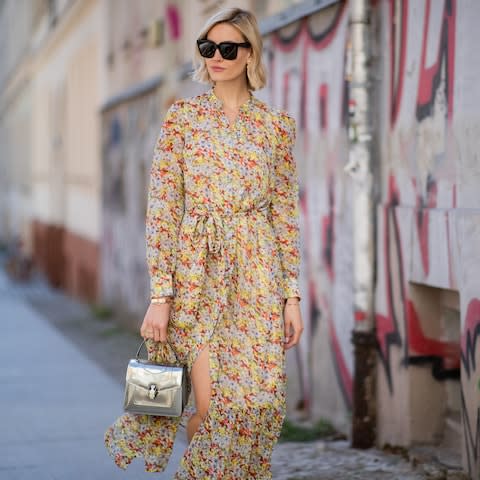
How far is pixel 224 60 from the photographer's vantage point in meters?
4.52

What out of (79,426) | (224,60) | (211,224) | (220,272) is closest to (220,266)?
(220,272)

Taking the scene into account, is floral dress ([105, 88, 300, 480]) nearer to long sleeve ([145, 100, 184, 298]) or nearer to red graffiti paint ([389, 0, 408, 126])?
long sleeve ([145, 100, 184, 298])

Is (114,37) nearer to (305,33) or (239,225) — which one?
(305,33)

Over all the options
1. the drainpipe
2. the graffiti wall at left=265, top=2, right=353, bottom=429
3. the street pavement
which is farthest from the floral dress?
the graffiti wall at left=265, top=2, right=353, bottom=429

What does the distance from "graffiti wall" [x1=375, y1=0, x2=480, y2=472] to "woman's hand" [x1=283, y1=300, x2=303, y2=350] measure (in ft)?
3.58

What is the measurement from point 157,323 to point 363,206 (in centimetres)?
249

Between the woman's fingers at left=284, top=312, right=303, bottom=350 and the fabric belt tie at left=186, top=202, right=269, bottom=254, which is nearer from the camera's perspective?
the fabric belt tie at left=186, top=202, right=269, bottom=254

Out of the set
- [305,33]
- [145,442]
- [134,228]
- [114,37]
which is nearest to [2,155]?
[114,37]

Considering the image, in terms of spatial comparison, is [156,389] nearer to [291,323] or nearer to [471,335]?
[291,323]

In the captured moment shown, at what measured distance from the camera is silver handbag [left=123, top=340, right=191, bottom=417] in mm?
4414

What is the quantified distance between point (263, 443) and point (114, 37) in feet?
42.8

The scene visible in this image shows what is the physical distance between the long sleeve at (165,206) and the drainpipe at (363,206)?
2.30 m

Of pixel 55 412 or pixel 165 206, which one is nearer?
pixel 165 206

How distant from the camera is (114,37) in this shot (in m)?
17.1
